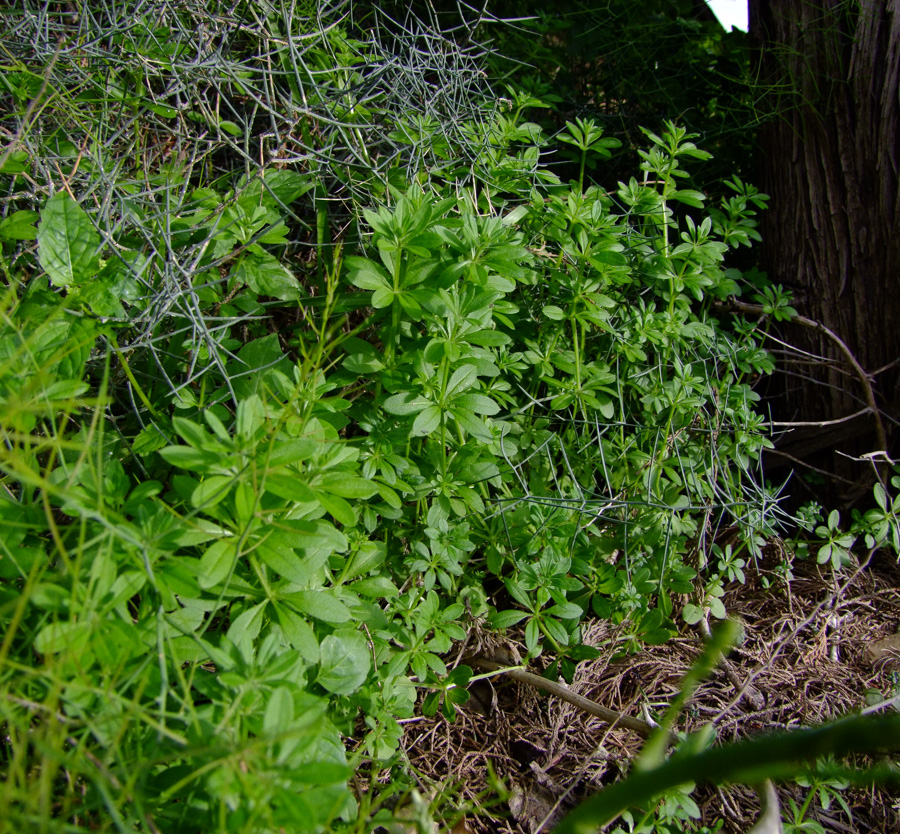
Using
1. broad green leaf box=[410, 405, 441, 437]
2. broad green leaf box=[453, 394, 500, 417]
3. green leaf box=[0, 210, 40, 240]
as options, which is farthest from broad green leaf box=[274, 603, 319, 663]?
green leaf box=[0, 210, 40, 240]

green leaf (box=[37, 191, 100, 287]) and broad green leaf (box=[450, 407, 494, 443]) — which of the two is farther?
broad green leaf (box=[450, 407, 494, 443])

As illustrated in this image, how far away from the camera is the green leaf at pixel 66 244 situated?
4.67 feet

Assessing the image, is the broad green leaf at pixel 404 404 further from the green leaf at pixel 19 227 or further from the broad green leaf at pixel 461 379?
the green leaf at pixel 19 227

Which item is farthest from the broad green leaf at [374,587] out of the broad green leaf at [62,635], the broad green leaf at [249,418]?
the broad green leaf at [62,635]

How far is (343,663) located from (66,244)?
1004 millimetres

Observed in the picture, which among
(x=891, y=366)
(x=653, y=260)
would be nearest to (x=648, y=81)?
(x=653, y=260)

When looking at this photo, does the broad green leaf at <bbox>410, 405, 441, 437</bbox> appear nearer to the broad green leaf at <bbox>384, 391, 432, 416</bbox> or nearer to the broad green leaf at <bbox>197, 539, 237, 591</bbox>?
the broad green leaf at <bbox>384, 391, 432, 416</bbox>

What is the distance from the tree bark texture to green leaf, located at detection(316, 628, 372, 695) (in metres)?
1.63

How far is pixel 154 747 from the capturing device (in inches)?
40.2

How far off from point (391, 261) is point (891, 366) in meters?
1.69

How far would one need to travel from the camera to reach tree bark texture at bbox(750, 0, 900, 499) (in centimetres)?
223

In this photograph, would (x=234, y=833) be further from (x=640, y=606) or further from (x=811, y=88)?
(x=811, y=88)

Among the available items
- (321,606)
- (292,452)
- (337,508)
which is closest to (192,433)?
(292,452)

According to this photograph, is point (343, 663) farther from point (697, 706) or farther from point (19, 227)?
point (19, 227)
